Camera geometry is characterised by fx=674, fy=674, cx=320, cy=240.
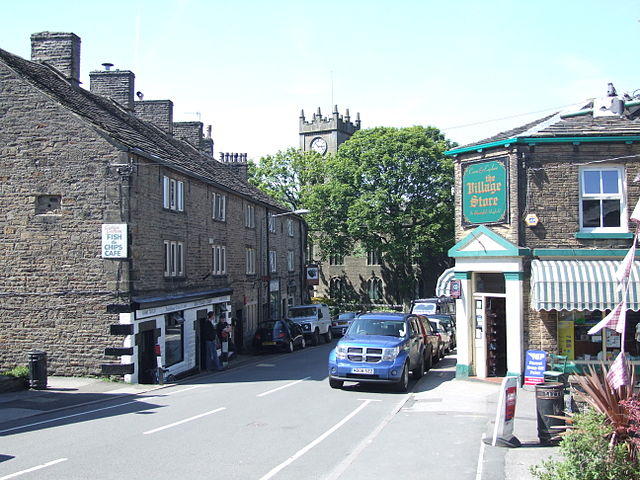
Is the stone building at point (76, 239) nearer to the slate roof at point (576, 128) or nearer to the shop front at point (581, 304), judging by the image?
the slate roof at point (576, 128)

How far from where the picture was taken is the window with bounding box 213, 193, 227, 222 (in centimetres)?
3066

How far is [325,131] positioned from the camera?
3701 inches

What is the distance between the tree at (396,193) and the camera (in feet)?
174

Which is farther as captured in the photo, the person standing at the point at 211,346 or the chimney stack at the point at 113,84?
the chimney stack at the point at 113,84

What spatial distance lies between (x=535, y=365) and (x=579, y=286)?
232 centimetres

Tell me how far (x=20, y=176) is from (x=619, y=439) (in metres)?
19.8

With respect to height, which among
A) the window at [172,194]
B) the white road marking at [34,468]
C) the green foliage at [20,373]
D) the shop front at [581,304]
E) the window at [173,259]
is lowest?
the green foliage at [20,373]

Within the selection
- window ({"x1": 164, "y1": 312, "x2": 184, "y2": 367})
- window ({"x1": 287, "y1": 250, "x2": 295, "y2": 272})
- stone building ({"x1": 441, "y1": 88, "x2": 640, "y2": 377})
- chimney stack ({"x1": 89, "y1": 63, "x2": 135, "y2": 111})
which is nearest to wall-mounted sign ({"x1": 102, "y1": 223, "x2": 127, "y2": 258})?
window ({"x1": 164, "y1": 312, "x2": 184, "y2": 367})

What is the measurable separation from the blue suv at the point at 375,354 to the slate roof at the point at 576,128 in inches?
220

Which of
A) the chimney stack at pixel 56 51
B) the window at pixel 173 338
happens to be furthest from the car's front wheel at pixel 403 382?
the chimney stack at pixel 56 51

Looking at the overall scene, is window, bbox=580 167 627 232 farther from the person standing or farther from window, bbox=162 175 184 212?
window, bbox=162 175 184 212

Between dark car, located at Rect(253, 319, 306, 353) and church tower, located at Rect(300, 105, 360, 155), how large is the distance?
6069 cm

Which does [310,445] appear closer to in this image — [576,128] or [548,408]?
[548,408]

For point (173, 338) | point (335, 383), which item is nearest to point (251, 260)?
point (173, 338)
